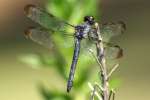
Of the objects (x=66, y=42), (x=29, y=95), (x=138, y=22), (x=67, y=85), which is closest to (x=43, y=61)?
(x=66, y=42)

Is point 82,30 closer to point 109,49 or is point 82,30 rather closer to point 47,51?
point 109,49

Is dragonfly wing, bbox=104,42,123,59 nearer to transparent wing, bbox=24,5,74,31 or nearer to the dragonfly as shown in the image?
the dragonfly

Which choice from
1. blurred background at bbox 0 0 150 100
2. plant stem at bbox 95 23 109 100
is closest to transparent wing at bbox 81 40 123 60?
plant stem at bbox 95 23 109 100

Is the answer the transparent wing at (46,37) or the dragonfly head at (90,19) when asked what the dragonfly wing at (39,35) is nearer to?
the transparent wing at (46,37)

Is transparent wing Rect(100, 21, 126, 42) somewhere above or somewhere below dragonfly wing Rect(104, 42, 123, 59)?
above

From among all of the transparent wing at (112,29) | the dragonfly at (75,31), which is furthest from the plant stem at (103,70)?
the transparent wing at (112,29)

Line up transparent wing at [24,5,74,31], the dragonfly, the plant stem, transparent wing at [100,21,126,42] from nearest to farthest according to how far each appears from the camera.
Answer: the plant stem, the dragonfly, transparent wing at [100,21,126,42], transparent wing at [24,5,74,31]

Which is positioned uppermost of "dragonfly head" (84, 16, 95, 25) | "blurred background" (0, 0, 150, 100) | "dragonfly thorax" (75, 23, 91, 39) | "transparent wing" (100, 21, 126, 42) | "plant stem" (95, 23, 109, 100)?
"blurred background" (0, 0, 150, 100)

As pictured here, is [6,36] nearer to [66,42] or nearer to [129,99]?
[129,99]
